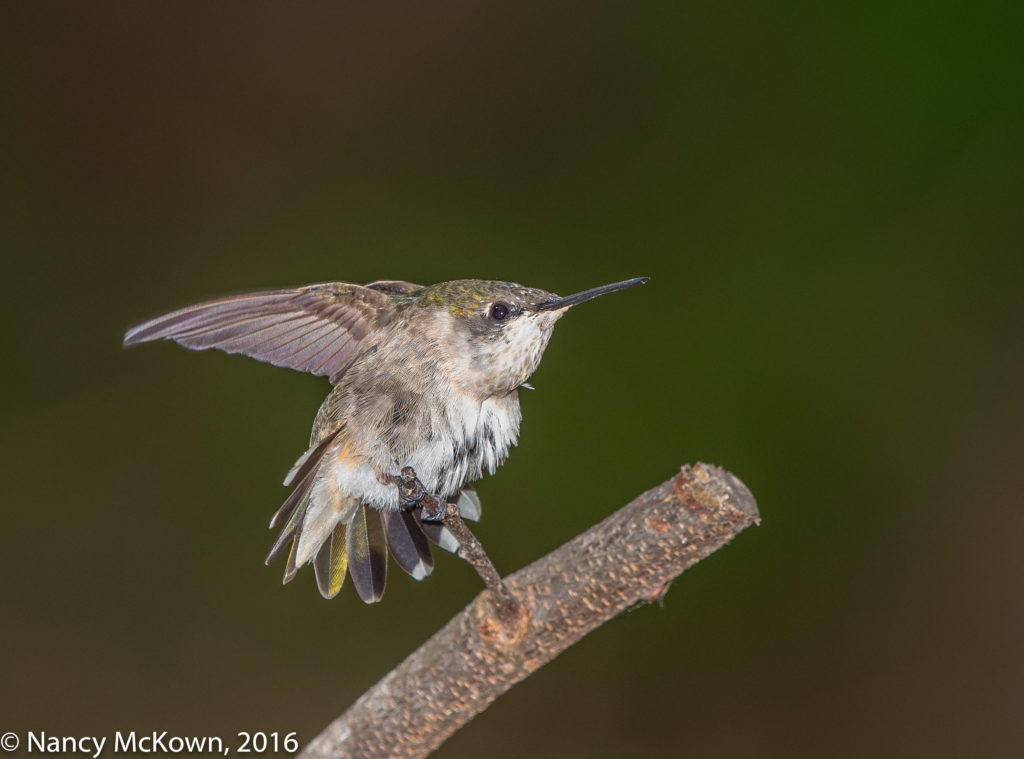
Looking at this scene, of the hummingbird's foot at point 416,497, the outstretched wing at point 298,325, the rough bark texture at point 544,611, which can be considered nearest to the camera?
the rough bark texture at point 544,611

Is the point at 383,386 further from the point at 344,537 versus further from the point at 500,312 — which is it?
the point at 344,537

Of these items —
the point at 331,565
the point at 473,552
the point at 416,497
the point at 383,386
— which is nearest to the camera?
the point at 473,552

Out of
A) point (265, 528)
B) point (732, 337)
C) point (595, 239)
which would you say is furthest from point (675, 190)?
point (265, 528)

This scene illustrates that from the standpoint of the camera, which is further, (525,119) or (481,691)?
(525,119)

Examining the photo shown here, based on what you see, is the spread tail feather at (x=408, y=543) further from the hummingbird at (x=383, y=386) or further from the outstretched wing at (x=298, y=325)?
the outstretched wing at (x=298, y=325)

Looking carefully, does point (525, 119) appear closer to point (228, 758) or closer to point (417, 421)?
point (417, 421)

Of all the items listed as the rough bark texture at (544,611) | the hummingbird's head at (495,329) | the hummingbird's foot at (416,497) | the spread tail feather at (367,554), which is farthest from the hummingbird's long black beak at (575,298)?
the spread tail feather at (367,554)

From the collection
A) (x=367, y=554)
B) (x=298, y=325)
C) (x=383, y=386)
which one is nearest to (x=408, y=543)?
(x=367, y=554)
